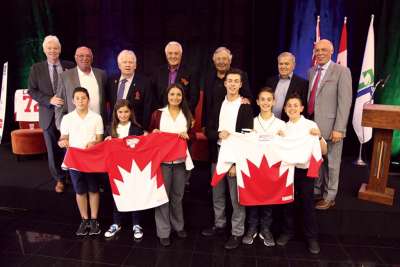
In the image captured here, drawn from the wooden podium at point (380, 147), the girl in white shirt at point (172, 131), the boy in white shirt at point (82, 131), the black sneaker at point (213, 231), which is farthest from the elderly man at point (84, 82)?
the wooden podium at point (380, 147)

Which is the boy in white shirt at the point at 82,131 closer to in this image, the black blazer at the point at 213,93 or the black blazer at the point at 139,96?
the black blazer at the point at 139,96

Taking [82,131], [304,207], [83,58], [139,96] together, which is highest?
[83,58]

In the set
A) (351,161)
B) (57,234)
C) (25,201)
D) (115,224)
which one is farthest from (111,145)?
(351,161)

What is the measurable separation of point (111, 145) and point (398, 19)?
4.24 m

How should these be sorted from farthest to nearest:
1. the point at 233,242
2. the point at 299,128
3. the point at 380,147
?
the point at 380,147, the point at 233,242, the point at 299,128

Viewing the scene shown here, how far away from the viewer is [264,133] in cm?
268

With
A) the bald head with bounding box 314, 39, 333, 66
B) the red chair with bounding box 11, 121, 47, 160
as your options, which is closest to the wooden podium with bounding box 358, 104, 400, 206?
the bald head with bounding box 314, 39, 333, 66

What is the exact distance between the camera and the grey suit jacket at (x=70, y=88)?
124 inches

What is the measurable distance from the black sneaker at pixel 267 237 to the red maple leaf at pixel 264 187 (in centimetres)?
35

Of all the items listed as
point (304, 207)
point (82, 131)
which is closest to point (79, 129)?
point (82, 131)

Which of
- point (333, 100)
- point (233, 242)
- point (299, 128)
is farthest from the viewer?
point (333, 100)

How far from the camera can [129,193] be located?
2.81 meters

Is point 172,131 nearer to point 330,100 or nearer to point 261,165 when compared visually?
point 261,165

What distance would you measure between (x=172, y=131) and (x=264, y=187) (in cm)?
89
